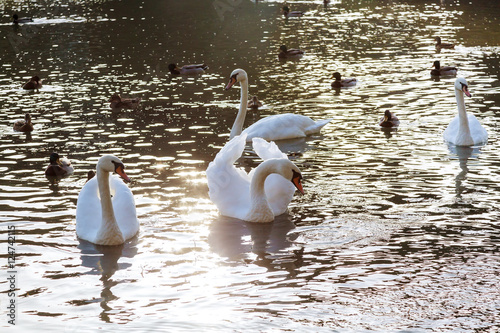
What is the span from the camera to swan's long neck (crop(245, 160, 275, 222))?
1216cm

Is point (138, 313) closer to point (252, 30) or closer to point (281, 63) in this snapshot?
point (281, 63)

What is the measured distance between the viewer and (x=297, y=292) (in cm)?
963

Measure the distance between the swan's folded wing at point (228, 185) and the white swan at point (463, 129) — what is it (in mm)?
5719

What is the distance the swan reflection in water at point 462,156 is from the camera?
45.4 ft

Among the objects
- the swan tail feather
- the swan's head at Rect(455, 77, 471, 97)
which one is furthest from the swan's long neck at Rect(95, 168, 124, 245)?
the swan's head at Rect(455, 77, 471, 97)

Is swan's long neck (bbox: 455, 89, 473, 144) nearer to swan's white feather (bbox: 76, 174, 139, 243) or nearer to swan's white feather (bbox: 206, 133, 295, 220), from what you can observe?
swan's white feather (bbox: 206, 133, 295, 220)

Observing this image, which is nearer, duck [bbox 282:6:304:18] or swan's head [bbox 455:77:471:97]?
swan's head [bbox 455:77:471:97]

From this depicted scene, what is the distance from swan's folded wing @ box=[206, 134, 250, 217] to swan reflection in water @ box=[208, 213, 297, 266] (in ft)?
0.70

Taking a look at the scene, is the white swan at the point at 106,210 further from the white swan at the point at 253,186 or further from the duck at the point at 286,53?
the duck at the point at 286,53

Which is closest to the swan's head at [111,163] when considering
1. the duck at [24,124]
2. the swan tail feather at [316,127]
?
the swan tail feather at [316,127]

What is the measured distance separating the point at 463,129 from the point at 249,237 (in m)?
6.69

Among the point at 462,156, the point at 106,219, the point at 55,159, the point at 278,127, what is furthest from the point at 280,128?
the point at 106,219

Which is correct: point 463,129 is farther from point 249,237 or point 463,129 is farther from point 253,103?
point 249,237

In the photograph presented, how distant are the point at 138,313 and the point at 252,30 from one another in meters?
28.7
